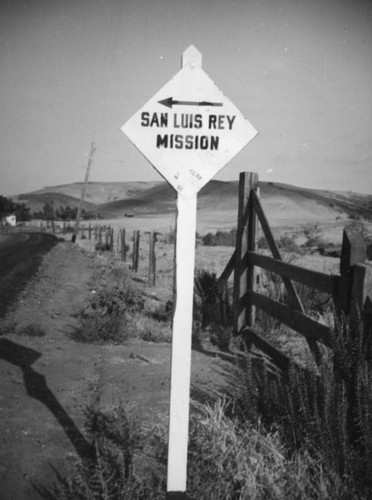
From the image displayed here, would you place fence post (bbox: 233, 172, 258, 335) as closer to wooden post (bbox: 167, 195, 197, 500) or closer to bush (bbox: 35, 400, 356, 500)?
bush (bbox: 35, 400, 356, 500)

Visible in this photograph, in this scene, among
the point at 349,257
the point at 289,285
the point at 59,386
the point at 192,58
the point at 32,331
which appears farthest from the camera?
the point at 32,331

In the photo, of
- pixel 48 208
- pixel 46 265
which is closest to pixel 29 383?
pixel 46 265

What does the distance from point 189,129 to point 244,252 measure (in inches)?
142

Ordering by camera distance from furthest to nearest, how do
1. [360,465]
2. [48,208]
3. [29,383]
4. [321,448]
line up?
[48,208]
[29,383]
[321,448]
[360,465]

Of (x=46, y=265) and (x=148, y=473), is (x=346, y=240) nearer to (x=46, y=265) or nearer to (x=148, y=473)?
(x=148, y=473)

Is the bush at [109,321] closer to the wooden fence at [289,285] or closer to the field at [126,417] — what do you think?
the field at [126,417]

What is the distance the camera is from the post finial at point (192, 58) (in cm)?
200

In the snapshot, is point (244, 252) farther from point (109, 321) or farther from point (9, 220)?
point (9, 220)

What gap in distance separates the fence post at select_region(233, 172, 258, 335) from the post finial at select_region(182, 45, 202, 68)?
3438mm

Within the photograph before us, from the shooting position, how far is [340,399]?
249cm

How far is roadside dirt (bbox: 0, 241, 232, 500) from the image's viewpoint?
2826 mm

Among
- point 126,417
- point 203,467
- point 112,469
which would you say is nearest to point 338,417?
point 203,467

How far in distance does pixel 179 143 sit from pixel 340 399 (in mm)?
1778

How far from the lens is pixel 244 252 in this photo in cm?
549
